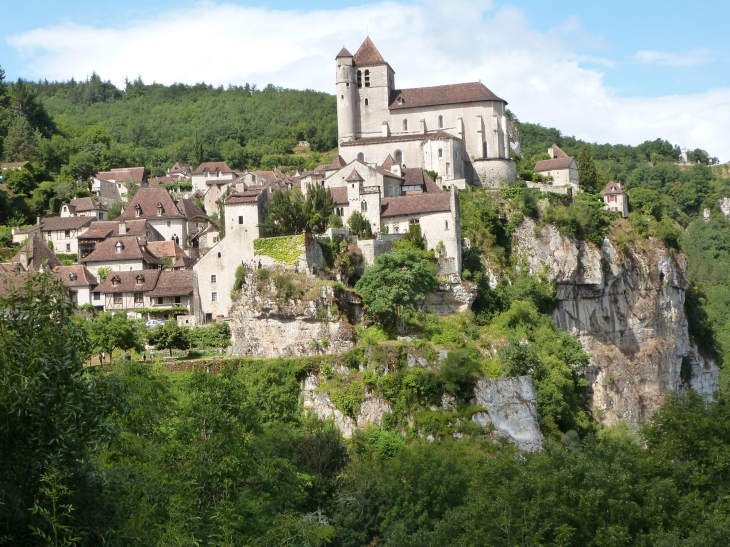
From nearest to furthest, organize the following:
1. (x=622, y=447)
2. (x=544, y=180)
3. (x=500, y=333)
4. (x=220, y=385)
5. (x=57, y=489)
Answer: (x=57, y=489)
(x=220, y=385)
(x=622, y=447)
(x=500, y=333)
(x=544, y=180)

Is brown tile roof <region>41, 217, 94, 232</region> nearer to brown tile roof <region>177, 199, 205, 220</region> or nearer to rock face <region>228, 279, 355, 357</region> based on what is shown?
brown tile roof <region>177, 199, 205, 220</region>

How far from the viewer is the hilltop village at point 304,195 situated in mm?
60250

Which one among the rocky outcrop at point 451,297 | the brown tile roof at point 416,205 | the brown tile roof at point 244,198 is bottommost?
the rocky outcrop at point 451,297

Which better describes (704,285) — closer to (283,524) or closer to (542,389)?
(542,389)

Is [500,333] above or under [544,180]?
under

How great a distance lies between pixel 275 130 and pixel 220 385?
115m

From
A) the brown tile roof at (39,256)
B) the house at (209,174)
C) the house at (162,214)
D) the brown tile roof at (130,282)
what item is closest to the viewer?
the brown tile roof at (130,282)

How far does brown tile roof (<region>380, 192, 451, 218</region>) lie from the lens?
213 feet

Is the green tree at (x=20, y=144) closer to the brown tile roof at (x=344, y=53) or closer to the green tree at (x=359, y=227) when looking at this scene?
the brown tile roof at (x=344, y=53)

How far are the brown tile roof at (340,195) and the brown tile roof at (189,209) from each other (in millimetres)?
13970

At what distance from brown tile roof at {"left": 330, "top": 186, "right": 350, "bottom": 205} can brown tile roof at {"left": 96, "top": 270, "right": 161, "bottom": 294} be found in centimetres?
1318

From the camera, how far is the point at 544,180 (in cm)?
8369

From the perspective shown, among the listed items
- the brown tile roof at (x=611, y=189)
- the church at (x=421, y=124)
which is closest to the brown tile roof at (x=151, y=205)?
the church at (x=421, y=124)

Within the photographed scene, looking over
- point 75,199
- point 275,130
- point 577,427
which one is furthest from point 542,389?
point 275,130
